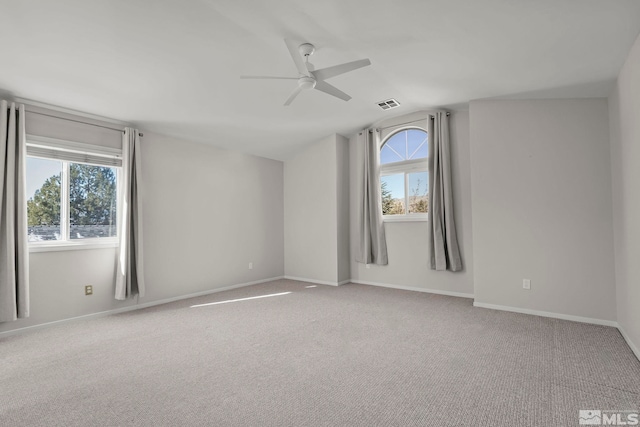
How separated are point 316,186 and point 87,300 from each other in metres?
3.87

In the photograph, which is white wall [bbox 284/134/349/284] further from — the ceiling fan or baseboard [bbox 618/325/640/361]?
baseboard [bbox 618/325/640/361]

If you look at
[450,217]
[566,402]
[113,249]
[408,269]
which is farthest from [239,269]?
[566,402]

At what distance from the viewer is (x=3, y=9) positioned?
7.18ft

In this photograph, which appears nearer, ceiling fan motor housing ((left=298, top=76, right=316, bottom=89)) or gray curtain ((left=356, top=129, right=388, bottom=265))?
ceiling fan motor housing ((left=298, top=76, right=316, bottom=89))

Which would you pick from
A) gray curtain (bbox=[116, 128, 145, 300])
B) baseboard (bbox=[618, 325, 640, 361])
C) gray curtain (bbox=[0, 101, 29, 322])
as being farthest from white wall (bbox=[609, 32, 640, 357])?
gray curtain (bbox=[0, 101, 29, 322])

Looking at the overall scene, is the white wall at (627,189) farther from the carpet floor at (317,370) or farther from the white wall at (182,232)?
the white wall at (182,232)

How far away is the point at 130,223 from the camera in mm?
4199

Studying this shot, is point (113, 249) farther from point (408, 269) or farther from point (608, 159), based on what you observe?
point (608, 159)

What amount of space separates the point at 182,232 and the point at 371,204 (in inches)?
122

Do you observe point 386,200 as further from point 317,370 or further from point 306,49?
point 317,370

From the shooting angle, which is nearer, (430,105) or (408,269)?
(430,105)

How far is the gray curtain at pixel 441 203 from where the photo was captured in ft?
15.5

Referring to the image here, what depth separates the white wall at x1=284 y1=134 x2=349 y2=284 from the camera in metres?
5.85

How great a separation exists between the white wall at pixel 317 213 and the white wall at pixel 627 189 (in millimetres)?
3690
